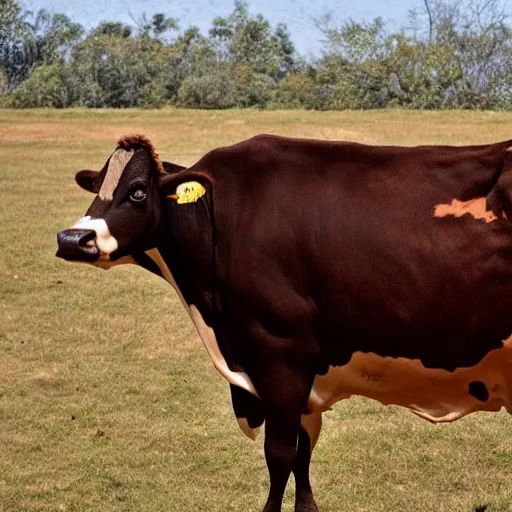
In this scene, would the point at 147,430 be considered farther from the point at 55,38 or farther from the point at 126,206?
the point at 55,38

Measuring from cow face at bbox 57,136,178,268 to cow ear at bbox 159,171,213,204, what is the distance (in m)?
0.09

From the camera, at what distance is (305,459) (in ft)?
16.0

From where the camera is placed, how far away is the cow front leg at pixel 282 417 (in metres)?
4.43


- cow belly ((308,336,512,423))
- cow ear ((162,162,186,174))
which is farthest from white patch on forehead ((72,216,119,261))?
cow belly ((308,336,512,423))

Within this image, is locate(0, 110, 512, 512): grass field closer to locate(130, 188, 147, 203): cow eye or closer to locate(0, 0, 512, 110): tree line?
locate(130, 188, 147, 203): cow eye

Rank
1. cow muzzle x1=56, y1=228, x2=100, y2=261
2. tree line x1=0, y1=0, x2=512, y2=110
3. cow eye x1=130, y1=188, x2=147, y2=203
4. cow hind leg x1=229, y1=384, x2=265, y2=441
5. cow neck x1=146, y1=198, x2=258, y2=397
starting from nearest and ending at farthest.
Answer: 1. cow muzzle x1=56, y1=228, x2=100, y2=261
2. cow eye x1=130, y1=188, x2=147, y2=203
3. cow neck x1=146, y1=198, x2=258, y2=397
4. cow hind leg x1=229, y1=384, x2=265, y2=441
5. tree line x1=0, y1=0, x2=512, y2=110

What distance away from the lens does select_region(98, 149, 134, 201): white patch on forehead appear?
4512 millimetres

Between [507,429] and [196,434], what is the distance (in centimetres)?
207

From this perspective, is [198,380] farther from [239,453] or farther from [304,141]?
[304,141]

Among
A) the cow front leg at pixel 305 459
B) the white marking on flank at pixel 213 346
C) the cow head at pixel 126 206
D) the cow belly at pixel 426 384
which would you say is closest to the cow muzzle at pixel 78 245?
the cow head at pixel 126 206

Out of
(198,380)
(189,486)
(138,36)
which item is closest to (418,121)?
(198,380)

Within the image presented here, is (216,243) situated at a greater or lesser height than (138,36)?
greater

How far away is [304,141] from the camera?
15.2ft

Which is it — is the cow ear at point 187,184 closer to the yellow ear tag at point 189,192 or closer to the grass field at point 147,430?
the yellow ear tag at point 189,192
